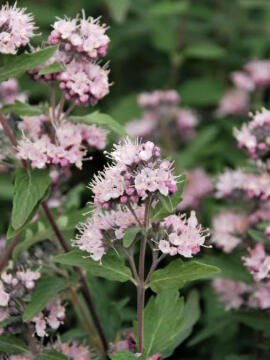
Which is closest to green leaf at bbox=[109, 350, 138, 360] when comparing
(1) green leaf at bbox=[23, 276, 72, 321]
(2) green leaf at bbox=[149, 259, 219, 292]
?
(2) green leaf at bbox=[149, 259, 219, 292]

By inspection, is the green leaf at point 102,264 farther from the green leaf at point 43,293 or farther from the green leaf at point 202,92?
the green leaf at point 202,92

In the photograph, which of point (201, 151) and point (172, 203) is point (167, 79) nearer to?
point (201, 151)

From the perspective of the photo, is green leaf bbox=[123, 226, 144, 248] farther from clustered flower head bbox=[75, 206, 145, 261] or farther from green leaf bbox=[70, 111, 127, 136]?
green leaf bbox=[70, 111, 127, 136]

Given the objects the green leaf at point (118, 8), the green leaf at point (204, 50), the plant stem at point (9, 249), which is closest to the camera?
the plant stem at point (9, 249)

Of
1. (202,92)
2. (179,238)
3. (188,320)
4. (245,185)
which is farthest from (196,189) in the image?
(179,238)

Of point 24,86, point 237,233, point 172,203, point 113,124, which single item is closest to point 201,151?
point 237,233

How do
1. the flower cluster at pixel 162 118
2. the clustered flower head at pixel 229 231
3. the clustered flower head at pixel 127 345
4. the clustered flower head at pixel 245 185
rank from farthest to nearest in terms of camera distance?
the flower cluster at pixel 162 118 → the clustered flower head at pixel 229 231 → the clustered flower head at pixel 245 185 → the clustered flower head at pixel 127 345

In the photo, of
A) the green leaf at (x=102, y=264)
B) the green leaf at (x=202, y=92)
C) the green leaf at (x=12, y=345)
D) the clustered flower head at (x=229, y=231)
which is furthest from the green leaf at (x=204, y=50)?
the green leaf at (x=12, y=345)
